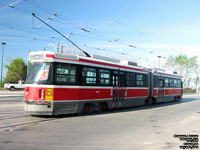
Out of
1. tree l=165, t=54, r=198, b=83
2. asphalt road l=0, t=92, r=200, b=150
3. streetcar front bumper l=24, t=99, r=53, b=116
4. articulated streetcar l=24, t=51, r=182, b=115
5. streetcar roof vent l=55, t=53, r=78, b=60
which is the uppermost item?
tree l=165, t=54, r=198, b=83

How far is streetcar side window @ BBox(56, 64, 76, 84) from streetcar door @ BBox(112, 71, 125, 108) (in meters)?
3.48

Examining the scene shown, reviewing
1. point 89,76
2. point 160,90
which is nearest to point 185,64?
point 160,90

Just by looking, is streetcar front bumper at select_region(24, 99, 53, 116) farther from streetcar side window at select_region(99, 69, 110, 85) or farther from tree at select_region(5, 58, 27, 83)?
tree at select_region(5, 58, 27, 83)

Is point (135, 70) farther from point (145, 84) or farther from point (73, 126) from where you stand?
point (73, 126)

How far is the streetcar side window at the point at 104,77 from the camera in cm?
1195

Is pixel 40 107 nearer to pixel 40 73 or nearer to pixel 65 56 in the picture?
pixel 40 73

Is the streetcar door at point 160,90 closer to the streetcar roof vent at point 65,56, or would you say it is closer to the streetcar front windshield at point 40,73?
the streetcar roof vent at point 65,56

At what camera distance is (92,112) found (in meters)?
12.2

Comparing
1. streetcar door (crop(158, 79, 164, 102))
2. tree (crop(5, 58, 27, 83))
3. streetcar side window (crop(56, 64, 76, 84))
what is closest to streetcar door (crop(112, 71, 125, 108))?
streetcar side window (crop(56, 64, 76, 84))

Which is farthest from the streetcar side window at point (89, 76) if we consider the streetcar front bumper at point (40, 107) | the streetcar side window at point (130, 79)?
the streetcar side window at point (130, 79)

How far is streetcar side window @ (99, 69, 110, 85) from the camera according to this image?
39.2ft

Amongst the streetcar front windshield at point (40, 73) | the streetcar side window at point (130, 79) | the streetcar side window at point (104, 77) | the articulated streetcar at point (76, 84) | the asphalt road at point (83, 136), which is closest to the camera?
the asphalt road at point (83, 136)

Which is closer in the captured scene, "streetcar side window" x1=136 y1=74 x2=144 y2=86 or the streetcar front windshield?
the streetcar front windshield

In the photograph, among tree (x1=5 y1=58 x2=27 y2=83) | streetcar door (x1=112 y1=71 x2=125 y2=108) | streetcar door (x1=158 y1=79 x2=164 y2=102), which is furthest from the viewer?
tree (x1=5 y1=58 x2=27 y2=83)
